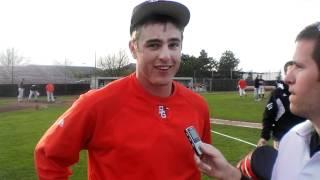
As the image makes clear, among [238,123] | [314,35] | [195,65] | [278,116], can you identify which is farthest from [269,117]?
[195,65]

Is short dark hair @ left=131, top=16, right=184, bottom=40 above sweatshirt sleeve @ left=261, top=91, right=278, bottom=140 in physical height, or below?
above

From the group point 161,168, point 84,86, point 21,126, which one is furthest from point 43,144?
point 84,86

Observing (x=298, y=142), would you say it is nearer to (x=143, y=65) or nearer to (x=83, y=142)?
(x=143, y=65)

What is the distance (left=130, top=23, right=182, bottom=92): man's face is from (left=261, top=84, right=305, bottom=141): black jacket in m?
5.60

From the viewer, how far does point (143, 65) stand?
316 centimetres

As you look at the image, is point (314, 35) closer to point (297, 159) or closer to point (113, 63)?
point (297, 159)

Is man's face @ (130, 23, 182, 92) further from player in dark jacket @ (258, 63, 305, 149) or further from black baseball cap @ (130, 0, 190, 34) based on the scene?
player in dark jacket @ (258, 63, 305, 149)

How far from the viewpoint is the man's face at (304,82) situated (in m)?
2.48

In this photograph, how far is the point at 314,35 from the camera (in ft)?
8.29

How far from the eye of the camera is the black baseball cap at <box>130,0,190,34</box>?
122 inches

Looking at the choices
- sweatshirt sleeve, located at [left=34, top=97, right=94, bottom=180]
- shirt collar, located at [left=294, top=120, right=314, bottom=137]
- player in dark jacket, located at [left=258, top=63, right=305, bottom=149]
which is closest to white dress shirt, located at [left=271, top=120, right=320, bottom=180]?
shirt collar, located at [left=294, top=120, right=314, bottom=137]

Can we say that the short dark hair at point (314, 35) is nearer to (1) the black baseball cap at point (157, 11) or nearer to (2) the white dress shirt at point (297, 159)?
(2) the white dress shirt at point (297, 159)

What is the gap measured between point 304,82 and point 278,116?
20.5 feet

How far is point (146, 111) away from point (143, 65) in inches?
11.3
